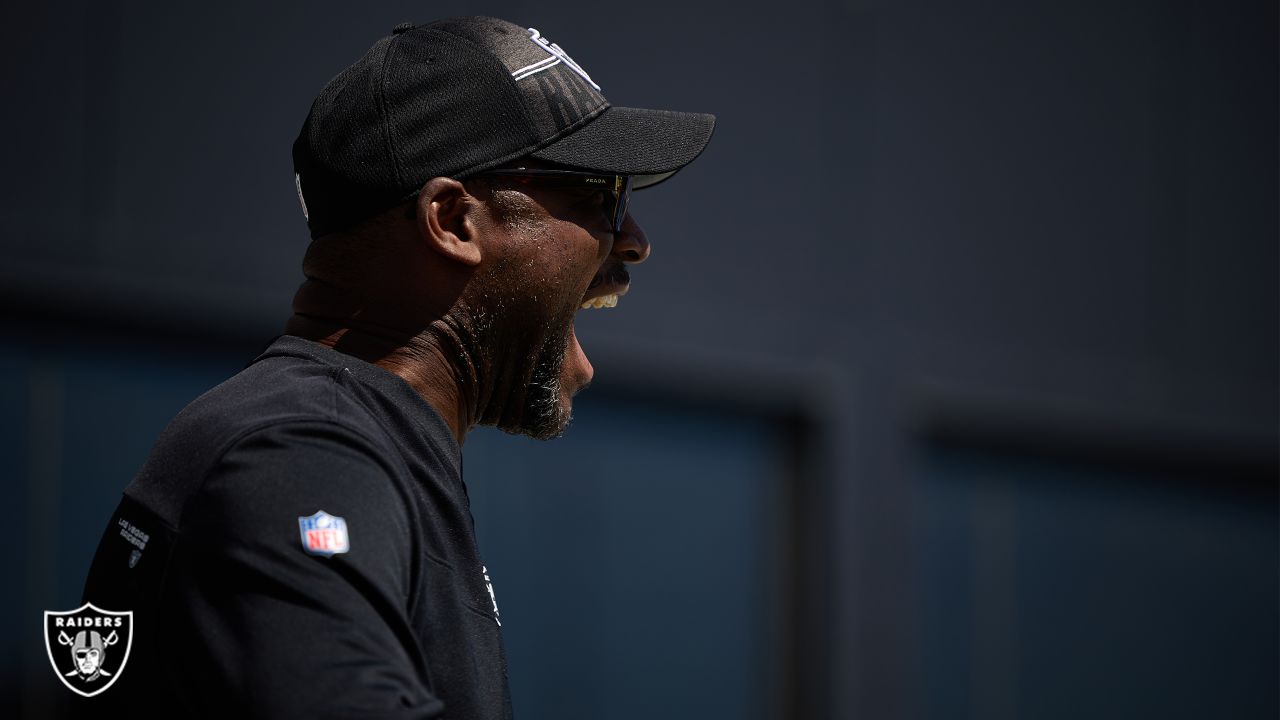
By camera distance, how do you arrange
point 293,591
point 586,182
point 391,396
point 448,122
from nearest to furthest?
point 293,591 < point 391,396 < point 448,122 < point 586,182

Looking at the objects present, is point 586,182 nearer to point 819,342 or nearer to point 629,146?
point 629,146

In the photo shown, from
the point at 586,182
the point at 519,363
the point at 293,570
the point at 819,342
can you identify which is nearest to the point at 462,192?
the point at 586,182

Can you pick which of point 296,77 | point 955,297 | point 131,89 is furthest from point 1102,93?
point 131,89

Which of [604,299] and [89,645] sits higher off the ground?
[604,299]


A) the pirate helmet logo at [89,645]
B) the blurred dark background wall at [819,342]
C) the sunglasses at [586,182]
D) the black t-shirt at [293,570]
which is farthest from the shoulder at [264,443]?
the blurred dark background wall at [819,342]

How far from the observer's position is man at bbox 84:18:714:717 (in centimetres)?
157

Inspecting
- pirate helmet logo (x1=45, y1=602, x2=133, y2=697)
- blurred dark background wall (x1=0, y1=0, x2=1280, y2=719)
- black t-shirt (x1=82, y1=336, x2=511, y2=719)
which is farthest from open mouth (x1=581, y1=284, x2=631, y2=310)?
blurred dark background wall (x1=0, y1=0, x2=1280, y2=719)

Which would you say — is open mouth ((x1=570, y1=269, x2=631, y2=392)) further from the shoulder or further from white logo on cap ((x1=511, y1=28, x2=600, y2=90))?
the shoulder

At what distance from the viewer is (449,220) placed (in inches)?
84.4

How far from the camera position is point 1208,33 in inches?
328

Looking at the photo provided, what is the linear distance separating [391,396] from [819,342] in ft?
16.9

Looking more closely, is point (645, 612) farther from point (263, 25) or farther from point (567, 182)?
point (567, 182)

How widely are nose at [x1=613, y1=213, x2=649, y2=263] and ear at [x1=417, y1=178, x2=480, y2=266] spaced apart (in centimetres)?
28

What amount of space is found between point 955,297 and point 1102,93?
156cm
